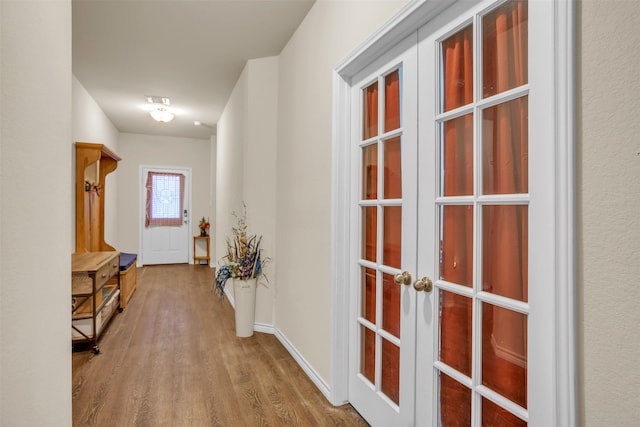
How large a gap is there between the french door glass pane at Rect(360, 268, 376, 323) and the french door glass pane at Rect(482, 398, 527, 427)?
737 millimetres

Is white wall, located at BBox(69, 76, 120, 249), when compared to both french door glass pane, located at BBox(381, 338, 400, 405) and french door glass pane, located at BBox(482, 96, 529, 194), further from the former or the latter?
french door glass pane, located at BBox(482, 96, 529, 194)

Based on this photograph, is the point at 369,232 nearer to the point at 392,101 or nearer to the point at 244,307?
the point at 392,101

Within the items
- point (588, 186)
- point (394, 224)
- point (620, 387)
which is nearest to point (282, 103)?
point (394, 224)

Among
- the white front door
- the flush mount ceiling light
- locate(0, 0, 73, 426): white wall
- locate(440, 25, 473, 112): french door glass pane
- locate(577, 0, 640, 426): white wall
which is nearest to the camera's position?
locate(577, 0, 640, 426): white wall

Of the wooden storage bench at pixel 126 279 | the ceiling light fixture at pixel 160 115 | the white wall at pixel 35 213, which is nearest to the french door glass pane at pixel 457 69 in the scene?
the white wall at pixel 35 213

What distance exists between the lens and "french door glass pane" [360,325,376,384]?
192 cm

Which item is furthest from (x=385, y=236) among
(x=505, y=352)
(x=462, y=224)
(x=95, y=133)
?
(x=95, y=133)

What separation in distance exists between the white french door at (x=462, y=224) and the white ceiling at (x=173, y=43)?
1.38 metres

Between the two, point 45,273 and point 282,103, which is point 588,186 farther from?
point 282,103

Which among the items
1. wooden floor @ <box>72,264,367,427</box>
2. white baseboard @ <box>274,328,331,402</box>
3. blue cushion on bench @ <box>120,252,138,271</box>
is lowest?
wooden floor @ <box>72,264,367,427</box>

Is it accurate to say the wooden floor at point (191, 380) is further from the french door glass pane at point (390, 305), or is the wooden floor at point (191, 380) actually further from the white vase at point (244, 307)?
the french door glass pane at point (390, 305)

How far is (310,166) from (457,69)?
4.30ft

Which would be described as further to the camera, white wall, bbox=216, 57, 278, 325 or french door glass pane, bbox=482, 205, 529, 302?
white wall, bbox=216, 57, 278, 325

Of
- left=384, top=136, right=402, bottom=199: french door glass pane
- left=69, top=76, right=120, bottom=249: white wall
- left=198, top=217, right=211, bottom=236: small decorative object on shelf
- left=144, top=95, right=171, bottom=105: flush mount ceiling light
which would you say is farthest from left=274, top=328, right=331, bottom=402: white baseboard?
left=198, top=217, right=211, bottom=236: small decorative object on shelf
